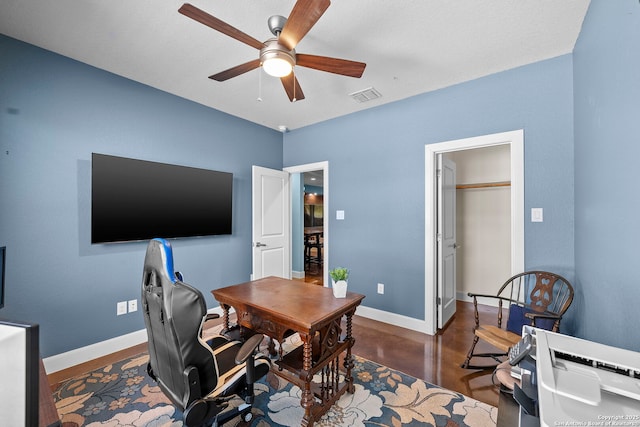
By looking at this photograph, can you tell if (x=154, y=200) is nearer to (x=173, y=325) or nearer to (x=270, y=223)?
(x=270, y=223)

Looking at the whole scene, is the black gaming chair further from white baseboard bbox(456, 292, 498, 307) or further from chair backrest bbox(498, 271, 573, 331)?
white baseboard bbox(456, 292, 498, 307)

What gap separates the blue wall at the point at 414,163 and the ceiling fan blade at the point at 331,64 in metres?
1.53

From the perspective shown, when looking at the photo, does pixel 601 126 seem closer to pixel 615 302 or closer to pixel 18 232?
Result: pixel 615 302

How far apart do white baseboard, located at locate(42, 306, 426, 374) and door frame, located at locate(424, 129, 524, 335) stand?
0.24 meters

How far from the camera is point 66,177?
2414mm

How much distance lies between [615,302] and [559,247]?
122 cm

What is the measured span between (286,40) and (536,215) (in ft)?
8.33

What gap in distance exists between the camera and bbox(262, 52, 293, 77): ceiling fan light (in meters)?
1.76

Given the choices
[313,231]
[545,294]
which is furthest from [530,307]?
[313,231]

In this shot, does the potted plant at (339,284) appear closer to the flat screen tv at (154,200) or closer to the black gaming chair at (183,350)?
the black gaming chair at (183,350)

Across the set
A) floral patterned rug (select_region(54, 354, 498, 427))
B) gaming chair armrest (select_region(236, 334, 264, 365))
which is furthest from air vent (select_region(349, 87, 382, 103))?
floral patterned rug (select_region(54, 354, 498, 427))

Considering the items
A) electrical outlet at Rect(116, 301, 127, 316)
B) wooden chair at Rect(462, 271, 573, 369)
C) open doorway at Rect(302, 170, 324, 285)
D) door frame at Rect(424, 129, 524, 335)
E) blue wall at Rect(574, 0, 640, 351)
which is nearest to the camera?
blue wall at Rect(574, 0, 640, 351)

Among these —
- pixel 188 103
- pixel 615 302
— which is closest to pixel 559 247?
pixel 615 302

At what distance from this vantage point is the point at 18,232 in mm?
2184
